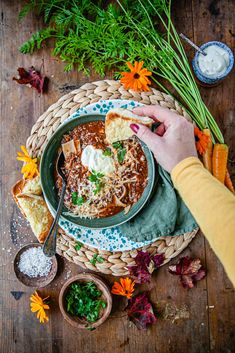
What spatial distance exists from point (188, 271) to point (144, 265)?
0.29 m

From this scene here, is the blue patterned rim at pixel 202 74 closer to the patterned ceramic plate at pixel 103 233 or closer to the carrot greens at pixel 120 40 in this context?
the carrot greens at pixel 120 40

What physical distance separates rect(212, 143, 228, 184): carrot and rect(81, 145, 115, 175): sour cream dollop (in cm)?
60

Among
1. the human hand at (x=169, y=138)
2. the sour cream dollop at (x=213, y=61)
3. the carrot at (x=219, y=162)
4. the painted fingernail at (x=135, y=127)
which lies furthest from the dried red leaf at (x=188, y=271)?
the sour cream dollop at (x=213, y=61)

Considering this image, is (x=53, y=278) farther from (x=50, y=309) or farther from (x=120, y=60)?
(x=120, y=60)

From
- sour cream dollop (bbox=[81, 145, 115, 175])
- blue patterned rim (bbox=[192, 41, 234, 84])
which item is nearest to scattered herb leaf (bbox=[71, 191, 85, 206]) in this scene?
sour cream dollop (bbox=[81, 145, 115, 175])

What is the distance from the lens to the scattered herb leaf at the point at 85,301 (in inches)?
99.3

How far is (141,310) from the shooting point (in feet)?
8.38

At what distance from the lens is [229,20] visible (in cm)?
260

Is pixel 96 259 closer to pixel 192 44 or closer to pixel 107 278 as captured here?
pixel 107 278

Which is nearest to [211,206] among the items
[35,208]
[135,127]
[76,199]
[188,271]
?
[135,127]

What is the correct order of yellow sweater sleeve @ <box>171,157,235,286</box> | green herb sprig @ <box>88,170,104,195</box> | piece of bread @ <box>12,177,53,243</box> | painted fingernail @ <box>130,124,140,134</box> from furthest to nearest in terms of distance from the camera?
piece of bread @ <box>12,177,53,243</box> < green herb sprig @ <box>88,170,104,195</box> < painted fingernail @ <box>130,124,140,134</box> < yellow sweater sleeve @ <box>171,157,235,286</box>

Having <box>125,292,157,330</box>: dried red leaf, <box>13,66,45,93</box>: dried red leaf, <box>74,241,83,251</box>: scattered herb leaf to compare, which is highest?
<box>13,66,45,93</box>: dried red leaf

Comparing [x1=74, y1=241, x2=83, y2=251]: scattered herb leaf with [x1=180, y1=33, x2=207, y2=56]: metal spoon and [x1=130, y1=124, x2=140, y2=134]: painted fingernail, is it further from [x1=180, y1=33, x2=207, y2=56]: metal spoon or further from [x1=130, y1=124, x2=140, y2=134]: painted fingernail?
[x1=180, y1=33, x2=207, y2=56]: metal spoon

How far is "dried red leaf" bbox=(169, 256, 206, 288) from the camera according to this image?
99.3 inches
